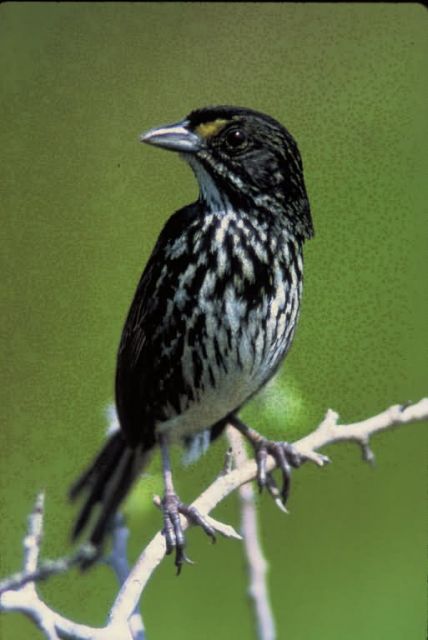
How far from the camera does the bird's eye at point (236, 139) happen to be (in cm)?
288

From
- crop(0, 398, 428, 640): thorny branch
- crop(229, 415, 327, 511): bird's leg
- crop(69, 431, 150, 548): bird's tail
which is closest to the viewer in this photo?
crop(0, 398, 428, 640): thorny branch

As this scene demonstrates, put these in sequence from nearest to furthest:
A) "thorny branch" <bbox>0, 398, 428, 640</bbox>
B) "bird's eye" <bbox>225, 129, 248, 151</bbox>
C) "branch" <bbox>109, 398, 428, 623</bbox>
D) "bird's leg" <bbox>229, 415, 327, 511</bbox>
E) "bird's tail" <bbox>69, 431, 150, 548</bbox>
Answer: "thorny branch" <bbox>0, 398, 428, 640</bbox>
"branch" <bbox>109, 398, 428, 623</bbox>
"bird's eye" <bbox>225, 129, 248, 151</bbox>
"bird's tail" <bbox>69, 431, 150, 548</bbox>
"bird's leg" <bbox>229, 415, 327, 511</bbox>

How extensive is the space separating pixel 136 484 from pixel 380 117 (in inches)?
50.4

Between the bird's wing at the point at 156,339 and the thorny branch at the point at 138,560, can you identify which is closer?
the thorny branch at the point at 138,560

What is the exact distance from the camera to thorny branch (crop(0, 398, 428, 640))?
1965 millimetres

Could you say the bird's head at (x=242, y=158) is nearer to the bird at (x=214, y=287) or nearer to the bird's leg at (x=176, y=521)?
the bird at (x=214, y=287)

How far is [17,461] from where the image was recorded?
281cm

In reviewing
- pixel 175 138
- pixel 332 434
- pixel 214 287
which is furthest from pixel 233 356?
pixel 175 138

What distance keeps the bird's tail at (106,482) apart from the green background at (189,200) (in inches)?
3.1

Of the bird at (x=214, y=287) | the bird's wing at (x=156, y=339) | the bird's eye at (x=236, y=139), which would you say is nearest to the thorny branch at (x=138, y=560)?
the bird at (x=214, y=287)

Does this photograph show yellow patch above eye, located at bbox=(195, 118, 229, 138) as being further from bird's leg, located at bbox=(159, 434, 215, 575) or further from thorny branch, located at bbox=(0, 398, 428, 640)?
bird's leg, located at bbox=(159, 434, 215, 575)

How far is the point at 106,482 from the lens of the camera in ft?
10.2

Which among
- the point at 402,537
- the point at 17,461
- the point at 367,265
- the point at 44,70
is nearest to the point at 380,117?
the point at 367,265

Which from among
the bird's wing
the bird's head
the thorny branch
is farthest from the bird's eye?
the thorny branch
